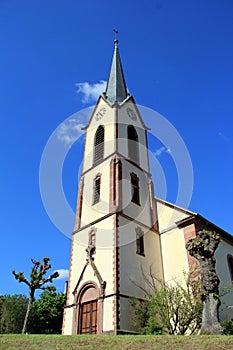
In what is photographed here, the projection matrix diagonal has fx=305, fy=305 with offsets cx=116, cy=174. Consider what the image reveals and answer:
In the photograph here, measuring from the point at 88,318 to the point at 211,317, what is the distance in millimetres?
9482

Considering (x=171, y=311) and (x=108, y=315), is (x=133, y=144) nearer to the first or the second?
(x=108, y=315)

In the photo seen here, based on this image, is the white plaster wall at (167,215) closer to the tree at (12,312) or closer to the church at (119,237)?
the church at (119,237)

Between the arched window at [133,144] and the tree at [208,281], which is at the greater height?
the arched window at [133,144]

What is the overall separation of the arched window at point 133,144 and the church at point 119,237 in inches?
5.2

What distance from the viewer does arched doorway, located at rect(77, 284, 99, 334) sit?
19391 millimetres

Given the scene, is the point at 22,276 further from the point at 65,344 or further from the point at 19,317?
the point at 19,317

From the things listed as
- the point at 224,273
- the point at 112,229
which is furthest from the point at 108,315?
the point at 224,273

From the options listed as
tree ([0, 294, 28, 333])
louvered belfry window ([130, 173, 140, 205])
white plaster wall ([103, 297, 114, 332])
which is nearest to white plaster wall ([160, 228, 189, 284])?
louvered belfry window ([130, 173, 140, 205])

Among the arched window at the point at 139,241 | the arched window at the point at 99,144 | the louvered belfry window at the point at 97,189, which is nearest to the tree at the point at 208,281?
the arched window at the point at 139,241

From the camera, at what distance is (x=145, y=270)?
858 inches

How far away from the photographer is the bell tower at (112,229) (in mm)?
19344

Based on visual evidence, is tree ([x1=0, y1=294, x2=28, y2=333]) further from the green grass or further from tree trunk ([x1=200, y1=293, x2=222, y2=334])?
tree trunk ([x1=200, y1=293, x2=222, y2=334])

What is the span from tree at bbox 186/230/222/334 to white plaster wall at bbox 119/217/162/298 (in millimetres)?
6157

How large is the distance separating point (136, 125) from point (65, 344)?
2452 cm
